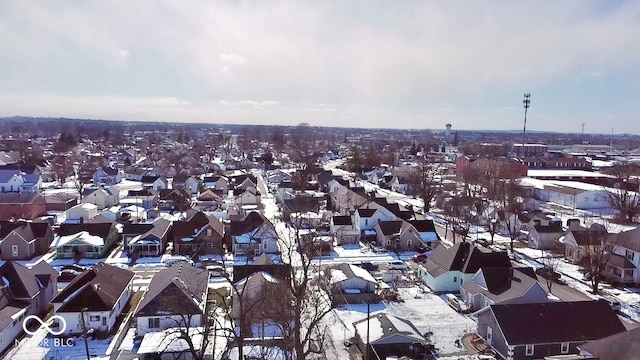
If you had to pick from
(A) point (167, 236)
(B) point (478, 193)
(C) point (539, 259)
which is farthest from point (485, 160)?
(A) point (167, 236)

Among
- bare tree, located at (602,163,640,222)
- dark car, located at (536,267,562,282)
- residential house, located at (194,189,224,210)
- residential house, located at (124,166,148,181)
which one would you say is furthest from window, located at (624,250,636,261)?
residential house, located at (124,166,148,181)

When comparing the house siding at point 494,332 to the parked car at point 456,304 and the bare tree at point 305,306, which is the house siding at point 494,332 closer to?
the parked car at point 456,304

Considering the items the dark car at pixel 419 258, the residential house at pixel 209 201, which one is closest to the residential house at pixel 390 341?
the dark car at pixel 419 258

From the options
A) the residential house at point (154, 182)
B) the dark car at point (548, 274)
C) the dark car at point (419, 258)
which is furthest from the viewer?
the residential house at point (154, 182)

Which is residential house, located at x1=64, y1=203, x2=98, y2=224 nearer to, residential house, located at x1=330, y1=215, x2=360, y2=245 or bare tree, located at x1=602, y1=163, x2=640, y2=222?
residential house, located at x1=330, y1=215, x2=360, y2=245

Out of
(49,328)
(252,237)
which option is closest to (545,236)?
(252,237)

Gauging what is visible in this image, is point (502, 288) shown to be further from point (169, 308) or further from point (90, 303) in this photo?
point (90, 303)
